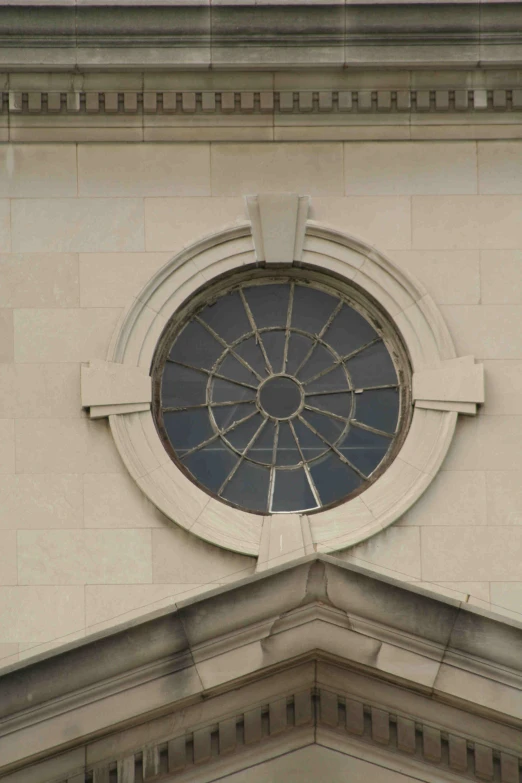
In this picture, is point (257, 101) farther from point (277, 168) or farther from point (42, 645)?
point (42, 645)

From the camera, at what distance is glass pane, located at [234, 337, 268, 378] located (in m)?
21.4

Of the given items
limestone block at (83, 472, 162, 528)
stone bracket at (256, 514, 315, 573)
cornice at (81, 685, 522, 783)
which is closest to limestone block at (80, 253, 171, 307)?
limestone block at (83, 472, 162, 528)

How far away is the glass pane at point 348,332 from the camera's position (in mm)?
21547

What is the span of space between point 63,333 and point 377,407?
10.3 feet

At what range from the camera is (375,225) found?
70.8 ft

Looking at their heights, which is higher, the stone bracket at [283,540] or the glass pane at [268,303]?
the glass pane at [268,303]

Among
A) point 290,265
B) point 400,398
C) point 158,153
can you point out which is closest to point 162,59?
point 158,153

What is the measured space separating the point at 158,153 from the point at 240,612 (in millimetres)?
5651

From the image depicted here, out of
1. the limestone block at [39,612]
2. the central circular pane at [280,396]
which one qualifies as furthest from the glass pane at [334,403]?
the limestone block at [39,612]

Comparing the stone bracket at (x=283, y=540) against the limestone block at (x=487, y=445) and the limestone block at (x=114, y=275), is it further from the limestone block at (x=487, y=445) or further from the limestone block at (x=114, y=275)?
the limestone block at (x=114, y=275)

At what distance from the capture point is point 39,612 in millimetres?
20438

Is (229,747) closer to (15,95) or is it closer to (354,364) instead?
(354,364)

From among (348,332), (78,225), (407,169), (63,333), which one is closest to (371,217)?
(407,169)

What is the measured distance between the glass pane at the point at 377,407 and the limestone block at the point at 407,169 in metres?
1.99
